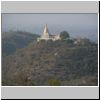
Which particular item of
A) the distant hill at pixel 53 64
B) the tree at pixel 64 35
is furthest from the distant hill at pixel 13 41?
the tree at pixel 64 35

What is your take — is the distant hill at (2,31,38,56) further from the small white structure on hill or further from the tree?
the tree

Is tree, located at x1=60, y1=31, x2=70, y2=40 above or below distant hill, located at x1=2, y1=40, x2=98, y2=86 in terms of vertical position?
above

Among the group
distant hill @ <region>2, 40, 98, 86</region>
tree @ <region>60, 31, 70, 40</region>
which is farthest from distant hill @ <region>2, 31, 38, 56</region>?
tree @ <region>60, 31, 70, 40</region>

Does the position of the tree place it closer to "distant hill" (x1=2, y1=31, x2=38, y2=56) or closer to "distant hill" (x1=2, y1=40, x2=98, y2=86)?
"distant hill" (x1=2, y1=40, x2=98, y2=86)

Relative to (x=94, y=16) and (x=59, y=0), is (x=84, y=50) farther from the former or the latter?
(x=59, y=0)

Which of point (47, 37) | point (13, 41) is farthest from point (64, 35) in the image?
point (13, 41)

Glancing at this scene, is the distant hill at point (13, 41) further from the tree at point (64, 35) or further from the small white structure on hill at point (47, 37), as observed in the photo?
the tree at point (64, 35)

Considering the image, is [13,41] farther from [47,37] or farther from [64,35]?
[64,35]
